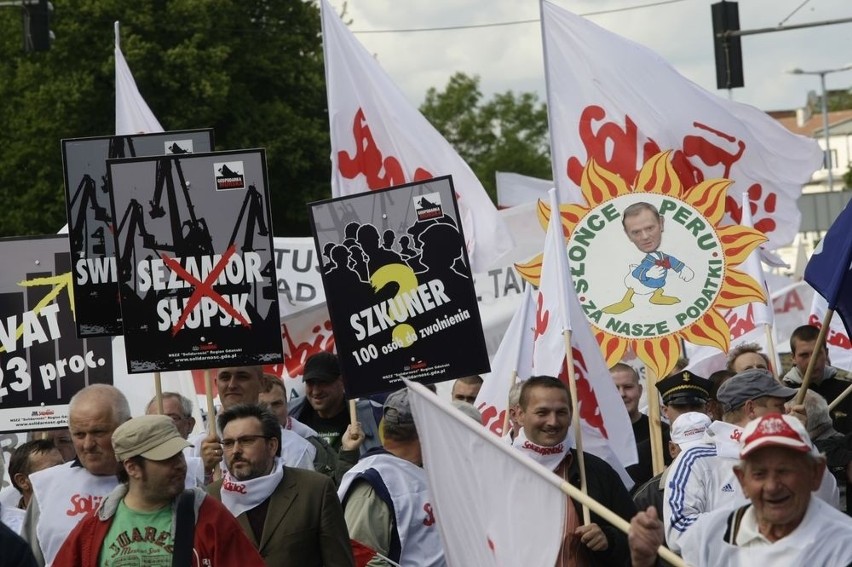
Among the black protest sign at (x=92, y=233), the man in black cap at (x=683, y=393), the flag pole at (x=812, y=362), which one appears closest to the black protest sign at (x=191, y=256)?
the black protest sign at (x=92, y=233)

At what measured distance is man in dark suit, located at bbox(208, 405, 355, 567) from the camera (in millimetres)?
6309

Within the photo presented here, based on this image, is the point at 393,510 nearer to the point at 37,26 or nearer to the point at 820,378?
the point at 820,378

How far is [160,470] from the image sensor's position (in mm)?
5809

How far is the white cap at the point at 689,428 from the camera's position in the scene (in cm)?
759

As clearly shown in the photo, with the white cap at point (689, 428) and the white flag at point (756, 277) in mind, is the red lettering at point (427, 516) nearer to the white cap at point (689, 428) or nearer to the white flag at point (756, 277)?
the white cap at point (689, 428)

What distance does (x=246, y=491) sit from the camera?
6406mm

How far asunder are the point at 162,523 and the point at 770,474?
2.19 meters

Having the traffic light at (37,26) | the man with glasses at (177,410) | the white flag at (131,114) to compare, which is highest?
the traffic light at (37,26)

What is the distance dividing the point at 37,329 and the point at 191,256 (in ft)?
6.80

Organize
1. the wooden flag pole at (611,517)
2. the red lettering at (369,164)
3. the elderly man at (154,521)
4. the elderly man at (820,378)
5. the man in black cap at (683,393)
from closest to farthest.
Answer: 1. the wooden flag pole at (611,517)
2. the elderly man at (154,521)
3. the man in black cap at (683,393)
4. the elderly man at (820,378)
5. the red lettering at (369,164)

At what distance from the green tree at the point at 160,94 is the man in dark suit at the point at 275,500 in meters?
28.1

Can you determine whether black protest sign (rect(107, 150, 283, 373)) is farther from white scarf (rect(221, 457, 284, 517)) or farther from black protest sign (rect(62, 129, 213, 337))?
white scarf (rect(221, 457, 284, 517))

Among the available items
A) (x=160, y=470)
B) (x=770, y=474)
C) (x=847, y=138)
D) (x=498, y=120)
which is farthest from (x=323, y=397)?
(x=847, y=138)

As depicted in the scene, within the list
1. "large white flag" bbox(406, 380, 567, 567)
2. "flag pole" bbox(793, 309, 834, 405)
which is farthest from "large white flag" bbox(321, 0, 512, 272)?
"large white flag" bbox(406, 380, 567, 567)
